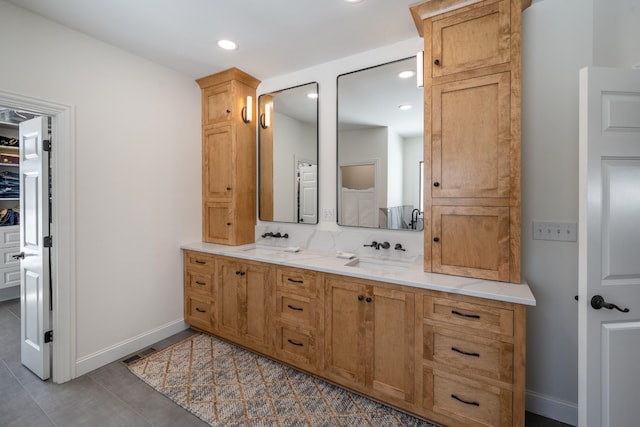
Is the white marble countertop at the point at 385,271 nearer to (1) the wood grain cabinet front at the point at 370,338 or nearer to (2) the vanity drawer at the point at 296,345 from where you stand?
(1) the wood grain cabinet front at the point at 370,338

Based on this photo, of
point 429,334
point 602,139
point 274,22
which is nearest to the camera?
point 602,139

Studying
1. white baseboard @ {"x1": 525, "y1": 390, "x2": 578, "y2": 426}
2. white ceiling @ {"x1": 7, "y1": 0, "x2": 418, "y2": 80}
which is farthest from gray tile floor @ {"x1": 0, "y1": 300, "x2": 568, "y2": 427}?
white ceiling @ {"x1": 7, "y1": 0, "x2": 418, "y2": 80}

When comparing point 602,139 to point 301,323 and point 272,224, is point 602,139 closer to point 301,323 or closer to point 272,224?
point 301,323

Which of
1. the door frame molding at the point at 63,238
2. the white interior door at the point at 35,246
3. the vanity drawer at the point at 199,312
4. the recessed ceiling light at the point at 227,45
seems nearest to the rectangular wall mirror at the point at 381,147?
the recessed ceiling light at the point at 227,45

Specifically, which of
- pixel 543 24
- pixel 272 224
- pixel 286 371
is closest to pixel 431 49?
pixel 543 24

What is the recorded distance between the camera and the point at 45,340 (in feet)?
7.32

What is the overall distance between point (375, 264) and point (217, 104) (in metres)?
2.30

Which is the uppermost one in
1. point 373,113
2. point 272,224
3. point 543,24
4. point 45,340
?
point 543,24

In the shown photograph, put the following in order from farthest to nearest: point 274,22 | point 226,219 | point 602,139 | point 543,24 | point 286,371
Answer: point 226,219 → point 286,371 → point 274,22 → point 543,24 → point 602,139

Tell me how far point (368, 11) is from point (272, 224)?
208 cm

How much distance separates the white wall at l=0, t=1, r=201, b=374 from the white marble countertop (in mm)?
472

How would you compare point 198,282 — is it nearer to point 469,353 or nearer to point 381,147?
point 381,147

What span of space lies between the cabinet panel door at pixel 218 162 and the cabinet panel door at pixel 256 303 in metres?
0.93

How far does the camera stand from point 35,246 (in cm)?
231
